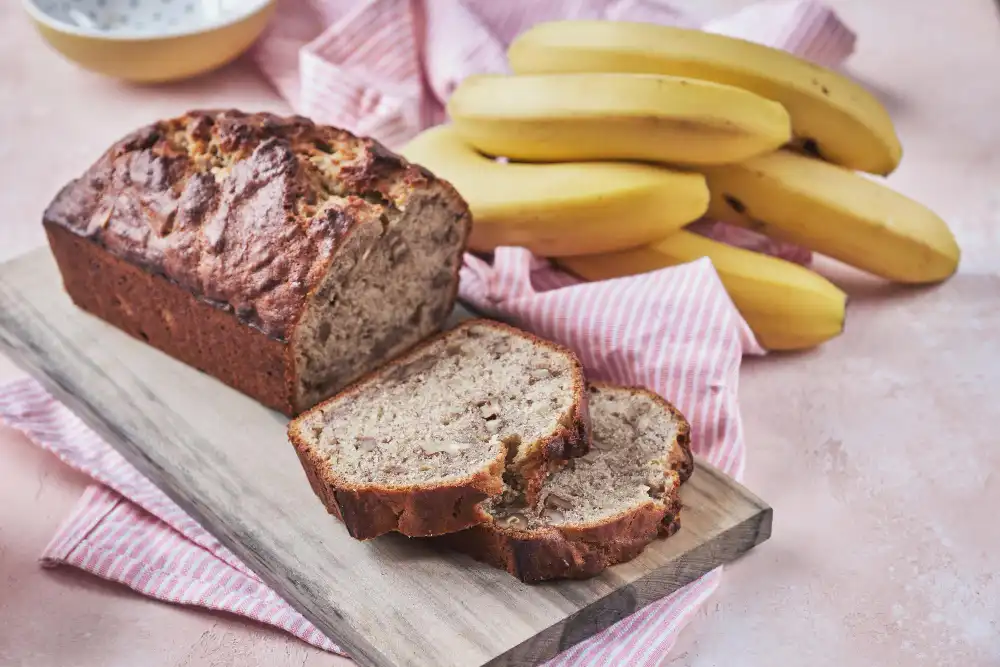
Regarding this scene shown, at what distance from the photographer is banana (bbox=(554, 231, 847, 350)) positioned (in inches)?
133

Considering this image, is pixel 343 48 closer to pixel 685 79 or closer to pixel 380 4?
pixel 380 4

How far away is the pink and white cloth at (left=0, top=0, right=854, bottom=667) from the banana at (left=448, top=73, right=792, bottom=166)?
30 cm

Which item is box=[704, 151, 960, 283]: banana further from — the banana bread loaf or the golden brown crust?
the golden brown crust

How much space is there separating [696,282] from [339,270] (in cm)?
92

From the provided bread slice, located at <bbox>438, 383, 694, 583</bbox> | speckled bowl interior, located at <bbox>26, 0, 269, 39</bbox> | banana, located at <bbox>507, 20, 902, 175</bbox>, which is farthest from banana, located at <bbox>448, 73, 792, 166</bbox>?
speckled bowl interior, located at <bbox>26, 0, 269, 39</bbox>

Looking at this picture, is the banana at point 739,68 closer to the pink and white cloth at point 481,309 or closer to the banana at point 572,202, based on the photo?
the banana at point 572,202

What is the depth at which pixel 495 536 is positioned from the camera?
8.44ft

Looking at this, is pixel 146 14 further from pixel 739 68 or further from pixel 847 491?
pixel 847 491

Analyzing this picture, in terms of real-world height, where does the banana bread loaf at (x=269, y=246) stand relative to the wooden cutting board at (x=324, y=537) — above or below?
above

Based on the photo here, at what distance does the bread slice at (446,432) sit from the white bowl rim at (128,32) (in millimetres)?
1880

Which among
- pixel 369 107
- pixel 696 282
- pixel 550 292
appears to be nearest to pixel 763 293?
pixel 696 282

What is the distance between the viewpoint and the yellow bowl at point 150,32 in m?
4.38

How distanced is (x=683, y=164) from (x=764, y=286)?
385mm

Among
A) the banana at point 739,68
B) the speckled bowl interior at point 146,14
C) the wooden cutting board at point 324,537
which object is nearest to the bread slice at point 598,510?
the wooden cutting board at point 324,537
